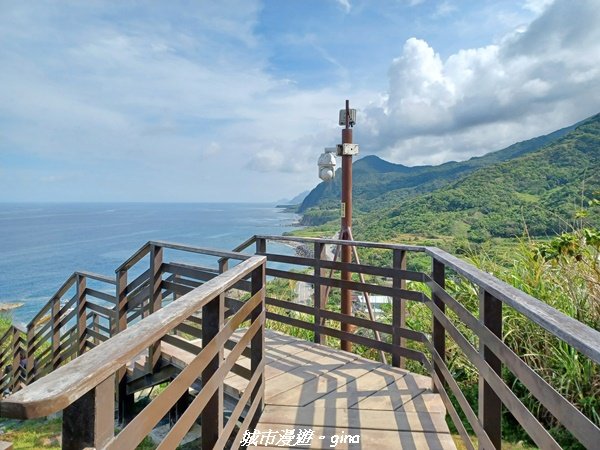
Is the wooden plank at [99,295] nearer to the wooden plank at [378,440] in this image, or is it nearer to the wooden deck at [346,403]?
the wooden deck at [346,403]

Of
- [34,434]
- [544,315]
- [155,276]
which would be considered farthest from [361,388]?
[34,434]

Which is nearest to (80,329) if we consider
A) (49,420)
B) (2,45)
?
(49,420)

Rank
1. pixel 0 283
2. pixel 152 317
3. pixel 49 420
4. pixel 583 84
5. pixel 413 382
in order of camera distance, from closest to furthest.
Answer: pixel 152 317 < pixel 413 382 < pixel 49 420 < pixel 583 84 < pixel 0 283

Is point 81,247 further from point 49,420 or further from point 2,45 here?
point 49,420

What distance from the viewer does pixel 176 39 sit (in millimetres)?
9047

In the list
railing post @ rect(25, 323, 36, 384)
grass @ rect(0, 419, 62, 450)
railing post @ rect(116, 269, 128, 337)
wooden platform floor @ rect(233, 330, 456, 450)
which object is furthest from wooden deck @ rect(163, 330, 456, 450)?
railing post @ rect(25, 323, 36, 384)

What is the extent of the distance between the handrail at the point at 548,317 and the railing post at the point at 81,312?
4.73 meters

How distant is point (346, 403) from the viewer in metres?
Answer: 2.76

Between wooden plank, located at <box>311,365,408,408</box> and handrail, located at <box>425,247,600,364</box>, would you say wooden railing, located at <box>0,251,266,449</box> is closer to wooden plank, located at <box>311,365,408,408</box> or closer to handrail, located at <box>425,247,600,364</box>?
wooden plank, located at <box>311,365,408,408</box>

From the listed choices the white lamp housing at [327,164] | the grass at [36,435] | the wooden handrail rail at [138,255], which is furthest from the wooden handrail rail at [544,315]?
the grass at [36,435]

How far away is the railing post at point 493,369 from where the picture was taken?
63.4 inches

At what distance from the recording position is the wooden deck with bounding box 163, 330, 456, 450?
2338 millimetres

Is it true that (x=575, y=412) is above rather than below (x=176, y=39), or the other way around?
below

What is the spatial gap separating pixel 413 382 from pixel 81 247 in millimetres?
80354
